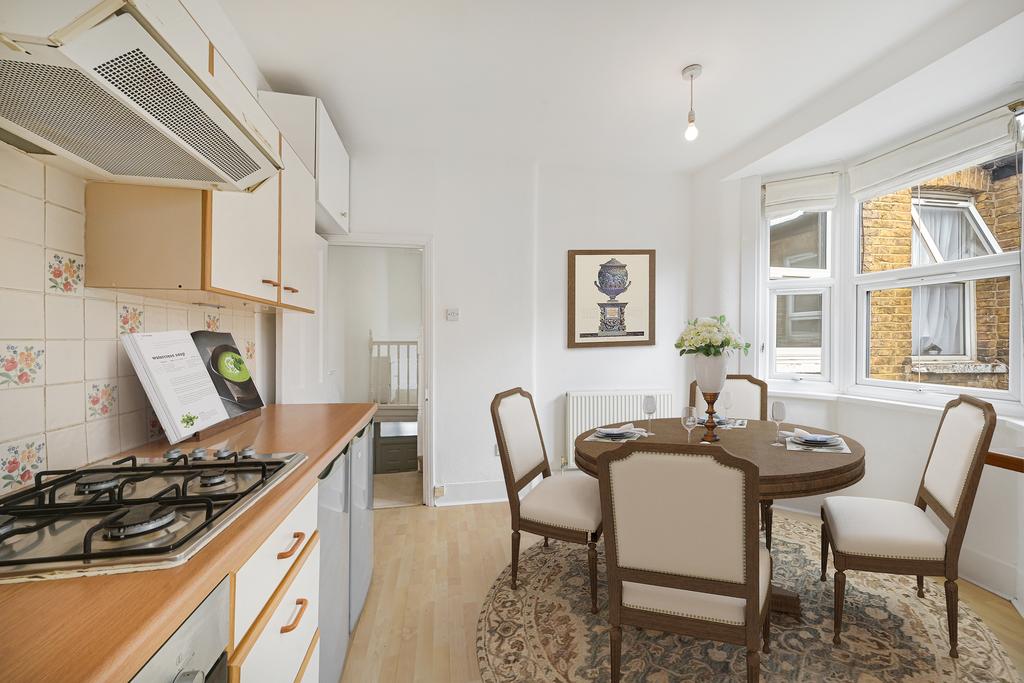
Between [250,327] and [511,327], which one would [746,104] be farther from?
[250,327]

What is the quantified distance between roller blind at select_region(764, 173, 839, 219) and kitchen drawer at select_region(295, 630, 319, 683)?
3.87 meters

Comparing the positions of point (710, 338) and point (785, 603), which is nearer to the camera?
point (785, 603)

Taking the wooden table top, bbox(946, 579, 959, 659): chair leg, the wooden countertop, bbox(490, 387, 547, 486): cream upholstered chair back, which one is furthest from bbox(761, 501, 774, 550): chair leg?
the wooden countertop

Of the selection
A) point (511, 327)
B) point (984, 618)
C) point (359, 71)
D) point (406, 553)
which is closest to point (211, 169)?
point (359, 71)

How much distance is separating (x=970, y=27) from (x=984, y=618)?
2.58 m

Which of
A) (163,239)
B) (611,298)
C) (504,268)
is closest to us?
(163,239)

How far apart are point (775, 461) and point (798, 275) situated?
224 centimetres

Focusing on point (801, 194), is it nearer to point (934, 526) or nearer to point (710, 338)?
point (710, 338)

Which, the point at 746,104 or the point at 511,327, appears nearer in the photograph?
the point at 746,104

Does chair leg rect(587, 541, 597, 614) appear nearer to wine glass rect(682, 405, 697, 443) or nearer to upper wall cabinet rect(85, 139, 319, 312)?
wine glass rect(682, 405, 697, 443)

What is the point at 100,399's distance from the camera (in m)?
1.32

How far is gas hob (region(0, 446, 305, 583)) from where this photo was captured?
0.68m

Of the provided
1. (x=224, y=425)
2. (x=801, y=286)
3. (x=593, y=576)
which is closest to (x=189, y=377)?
(x=224, y=425)

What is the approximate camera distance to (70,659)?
498 mm
